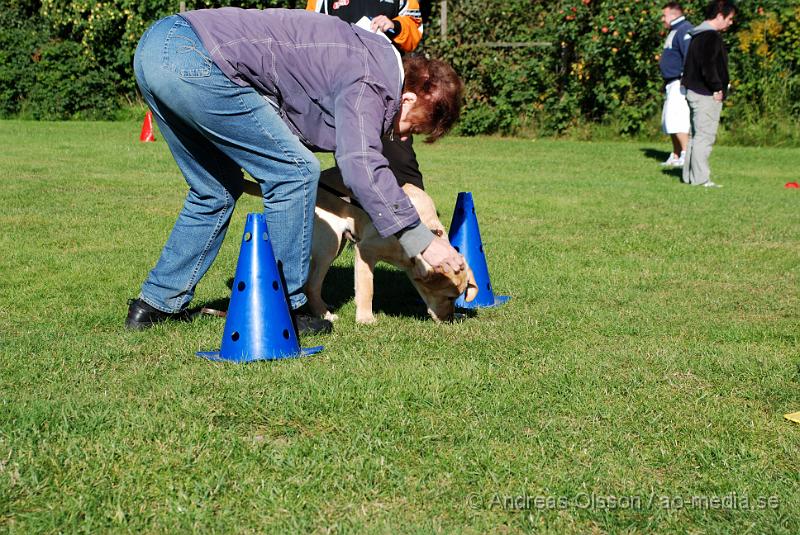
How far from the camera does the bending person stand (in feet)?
12.2

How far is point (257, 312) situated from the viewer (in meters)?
3.93

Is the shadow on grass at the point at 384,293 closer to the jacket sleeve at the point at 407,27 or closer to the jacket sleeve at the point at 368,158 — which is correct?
the jacket sleeve at the point at 368,158

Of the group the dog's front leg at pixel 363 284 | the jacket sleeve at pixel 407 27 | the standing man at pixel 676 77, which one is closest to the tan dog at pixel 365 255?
the dog's front leg at pixel 363 284

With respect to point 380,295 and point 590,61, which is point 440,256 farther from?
point 590,61

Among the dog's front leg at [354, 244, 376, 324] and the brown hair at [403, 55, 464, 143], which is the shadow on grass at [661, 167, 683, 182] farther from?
the brown hair at [403, 55, 464, 143]

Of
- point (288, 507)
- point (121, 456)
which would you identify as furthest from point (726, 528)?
point (121, 456)

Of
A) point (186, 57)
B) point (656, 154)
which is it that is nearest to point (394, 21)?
point (186, 57)

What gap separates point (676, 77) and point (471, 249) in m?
8.82

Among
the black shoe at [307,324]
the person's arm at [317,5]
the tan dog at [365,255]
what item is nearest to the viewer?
the black shoe at [307,324]

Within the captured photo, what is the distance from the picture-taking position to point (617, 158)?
14.2 metres

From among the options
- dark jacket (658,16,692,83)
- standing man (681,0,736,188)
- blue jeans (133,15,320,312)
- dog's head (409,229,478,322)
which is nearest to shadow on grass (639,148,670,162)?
dark jacket (658,16,692,83)

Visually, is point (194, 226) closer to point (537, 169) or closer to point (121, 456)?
point (121, 456)

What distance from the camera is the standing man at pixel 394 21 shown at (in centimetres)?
530

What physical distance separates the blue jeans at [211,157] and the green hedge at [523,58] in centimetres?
1341
